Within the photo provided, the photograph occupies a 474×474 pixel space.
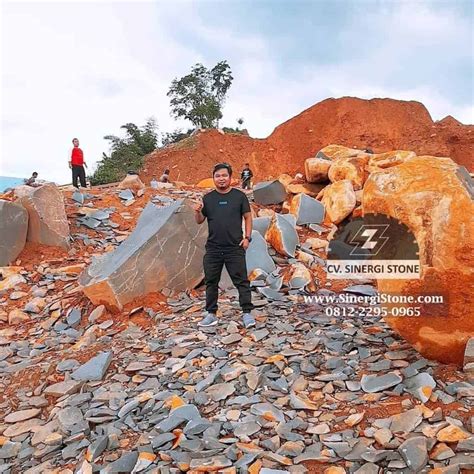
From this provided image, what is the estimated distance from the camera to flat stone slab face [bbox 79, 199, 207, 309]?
487cm

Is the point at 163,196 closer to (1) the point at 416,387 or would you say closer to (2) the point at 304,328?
(2) the point at 304,328

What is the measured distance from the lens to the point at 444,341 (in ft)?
9.68

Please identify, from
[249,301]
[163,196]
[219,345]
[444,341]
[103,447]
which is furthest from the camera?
[163,196]

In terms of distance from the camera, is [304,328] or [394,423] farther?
[304,328]

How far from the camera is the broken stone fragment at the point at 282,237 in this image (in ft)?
19.3

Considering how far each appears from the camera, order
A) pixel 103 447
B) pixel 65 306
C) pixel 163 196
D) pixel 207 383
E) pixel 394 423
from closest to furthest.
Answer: pixel 394 423, pixel 103 447, pixel 207 383, pixel 65 306, pixel 163 196

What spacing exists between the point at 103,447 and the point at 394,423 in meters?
1.58

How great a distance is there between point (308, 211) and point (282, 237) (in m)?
1.37

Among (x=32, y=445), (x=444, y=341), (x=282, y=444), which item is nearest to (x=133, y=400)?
(x=32, y=445)

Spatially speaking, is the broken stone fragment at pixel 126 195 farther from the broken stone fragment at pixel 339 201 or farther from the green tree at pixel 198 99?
the green tree at pixel 198 99

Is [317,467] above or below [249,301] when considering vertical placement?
below

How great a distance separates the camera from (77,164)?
10.7 m

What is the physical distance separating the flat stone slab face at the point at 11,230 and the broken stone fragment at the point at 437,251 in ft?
17.6

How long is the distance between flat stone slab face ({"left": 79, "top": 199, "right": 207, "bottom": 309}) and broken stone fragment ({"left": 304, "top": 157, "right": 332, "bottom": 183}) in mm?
3450
